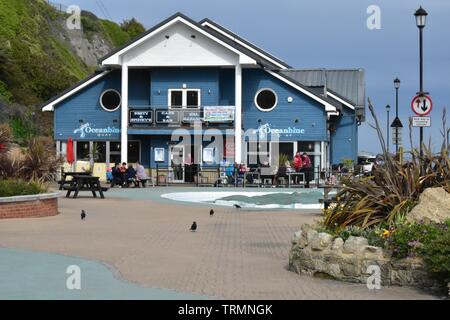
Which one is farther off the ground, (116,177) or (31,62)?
(31,62)

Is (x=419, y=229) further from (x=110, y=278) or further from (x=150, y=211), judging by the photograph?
(x=150, y=211)

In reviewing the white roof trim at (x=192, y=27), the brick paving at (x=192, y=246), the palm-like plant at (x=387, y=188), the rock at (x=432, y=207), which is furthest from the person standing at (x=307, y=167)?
the rock at (x=432, y=207)

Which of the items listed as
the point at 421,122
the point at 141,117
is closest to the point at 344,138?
the point at 141,117

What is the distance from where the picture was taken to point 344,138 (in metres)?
46.4

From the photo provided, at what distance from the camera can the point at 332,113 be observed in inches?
1681

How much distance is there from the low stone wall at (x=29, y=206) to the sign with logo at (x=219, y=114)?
858 inches

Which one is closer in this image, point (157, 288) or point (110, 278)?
point (157, 288)

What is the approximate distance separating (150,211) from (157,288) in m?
12.6

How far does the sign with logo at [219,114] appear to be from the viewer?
41094mm

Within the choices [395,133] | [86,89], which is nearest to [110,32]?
[86,89]

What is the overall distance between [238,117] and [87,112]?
868cm

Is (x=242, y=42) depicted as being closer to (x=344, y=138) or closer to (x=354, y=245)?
(x=344, y=138)

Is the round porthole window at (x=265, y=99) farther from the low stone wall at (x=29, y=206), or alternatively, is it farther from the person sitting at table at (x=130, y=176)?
the low stone wall at (x=29, y=206)
